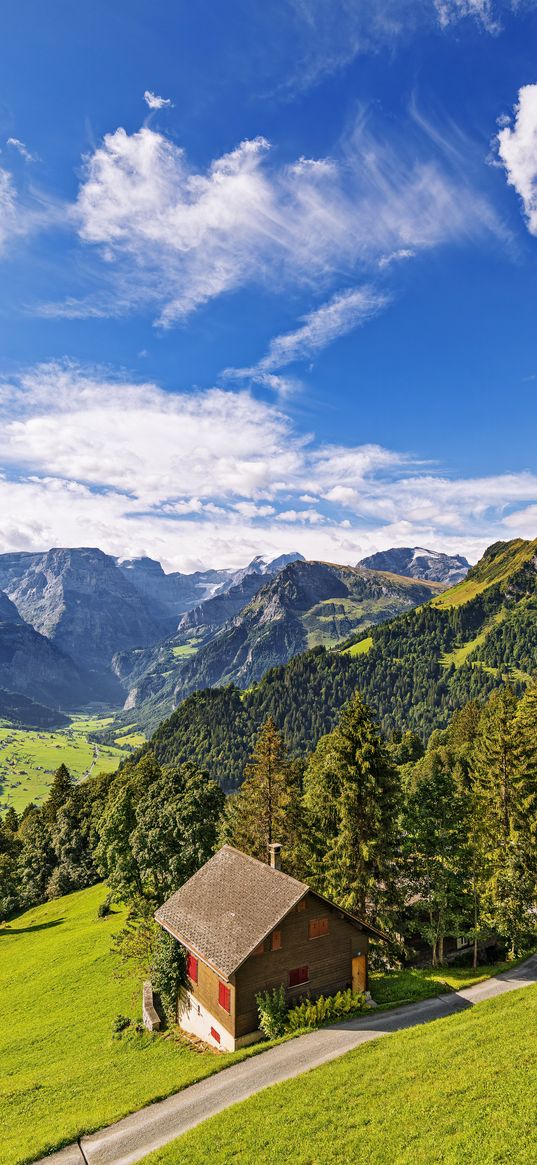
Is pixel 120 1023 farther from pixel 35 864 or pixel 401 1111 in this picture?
pixel 35 864

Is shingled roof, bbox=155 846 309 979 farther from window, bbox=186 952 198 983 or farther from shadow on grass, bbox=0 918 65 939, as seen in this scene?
shadow on grass, bbox=0 918 65 939

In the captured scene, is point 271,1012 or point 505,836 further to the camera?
point 505,836

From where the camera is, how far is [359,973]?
118 feet

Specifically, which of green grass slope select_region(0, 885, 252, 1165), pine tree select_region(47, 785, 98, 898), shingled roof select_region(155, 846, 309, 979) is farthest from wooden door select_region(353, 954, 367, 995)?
pine tree select_region(47, 785, 98, 898)

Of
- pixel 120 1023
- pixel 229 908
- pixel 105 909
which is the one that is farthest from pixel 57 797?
pixel 229 908

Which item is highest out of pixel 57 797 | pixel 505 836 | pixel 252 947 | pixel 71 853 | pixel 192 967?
pixel 505 836

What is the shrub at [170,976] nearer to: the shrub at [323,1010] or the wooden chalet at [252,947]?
the wooden chalet at [252,947]

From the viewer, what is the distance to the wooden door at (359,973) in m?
35.7

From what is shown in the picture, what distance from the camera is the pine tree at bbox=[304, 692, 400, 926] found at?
38625 mm

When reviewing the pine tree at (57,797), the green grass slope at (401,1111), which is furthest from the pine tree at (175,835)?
the pine tree at (57,797)

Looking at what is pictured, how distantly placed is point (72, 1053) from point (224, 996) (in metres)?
11.2

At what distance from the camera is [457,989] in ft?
120

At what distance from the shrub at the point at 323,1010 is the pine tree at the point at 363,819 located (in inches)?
209

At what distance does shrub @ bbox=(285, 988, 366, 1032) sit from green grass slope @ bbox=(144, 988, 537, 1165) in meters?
4.68
